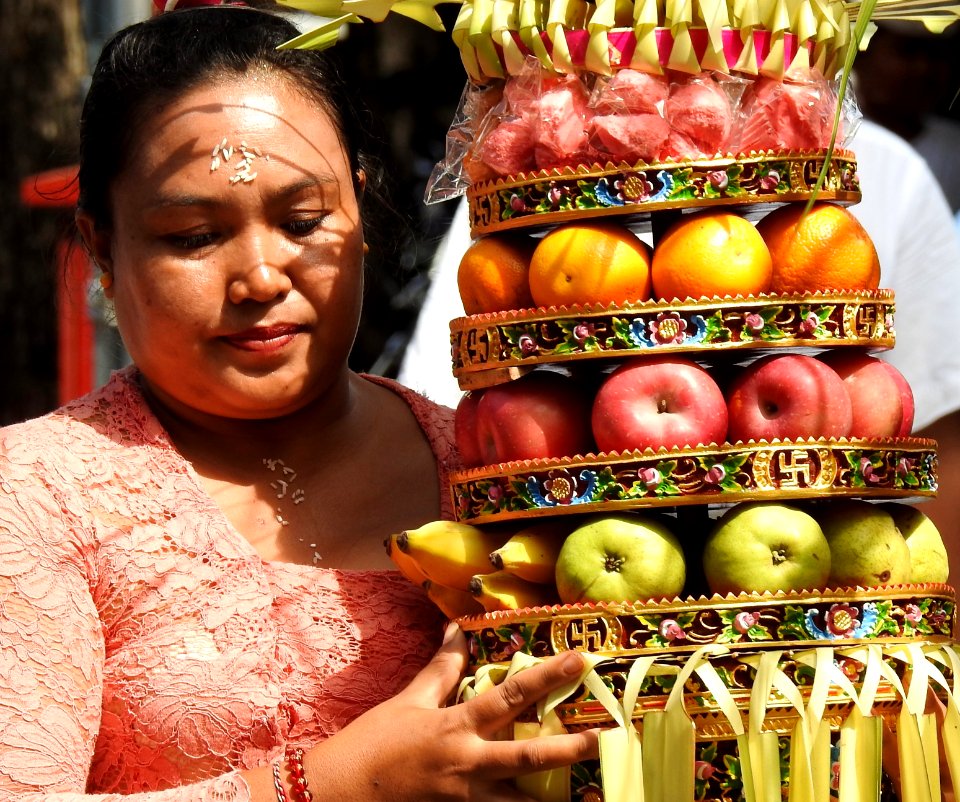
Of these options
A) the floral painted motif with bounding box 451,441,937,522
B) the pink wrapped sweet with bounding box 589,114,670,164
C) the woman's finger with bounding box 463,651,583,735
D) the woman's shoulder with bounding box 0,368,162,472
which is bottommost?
the woman's finger with bounding box 463,651,583,735

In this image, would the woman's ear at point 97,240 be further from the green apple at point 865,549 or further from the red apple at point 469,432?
the green apple at point 865,549

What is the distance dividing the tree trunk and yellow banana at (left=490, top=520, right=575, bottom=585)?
5.26 metres

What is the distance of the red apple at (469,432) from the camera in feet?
6.72

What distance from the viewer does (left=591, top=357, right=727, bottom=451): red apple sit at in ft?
6.06

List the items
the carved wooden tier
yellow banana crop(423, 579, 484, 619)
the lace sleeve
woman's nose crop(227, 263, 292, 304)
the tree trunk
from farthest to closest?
the tree trunk → woman's nose crop(227, 263, 292, 304) → yellow banana crop(423, 579, 484, 619) → the lace sleeve → the carved wooden tier

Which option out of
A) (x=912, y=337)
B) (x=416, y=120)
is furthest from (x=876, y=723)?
(x=416, y=120)

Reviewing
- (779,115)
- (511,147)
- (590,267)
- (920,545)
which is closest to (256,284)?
→ (511,147)

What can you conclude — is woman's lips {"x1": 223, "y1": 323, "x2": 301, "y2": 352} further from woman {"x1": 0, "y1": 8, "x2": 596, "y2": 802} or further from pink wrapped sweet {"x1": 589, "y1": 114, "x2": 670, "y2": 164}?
pink wrapped sweet {"x1": 589, "y1": 114, "x2": 670, "y2": 164}

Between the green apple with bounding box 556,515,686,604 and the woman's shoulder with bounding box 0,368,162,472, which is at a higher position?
the woman's shoulder with bounding box 0,368,162,472

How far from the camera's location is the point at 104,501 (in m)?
2.19

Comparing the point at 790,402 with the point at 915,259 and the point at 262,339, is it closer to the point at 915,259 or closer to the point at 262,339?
the point at 262,339

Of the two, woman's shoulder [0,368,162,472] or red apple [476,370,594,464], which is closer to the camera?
red apple [476,370,594,464]

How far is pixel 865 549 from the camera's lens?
186 cm

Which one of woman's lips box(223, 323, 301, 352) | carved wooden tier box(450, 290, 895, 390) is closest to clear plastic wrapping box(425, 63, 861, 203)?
carved wooden tier box(450, 290, 895, 390)
